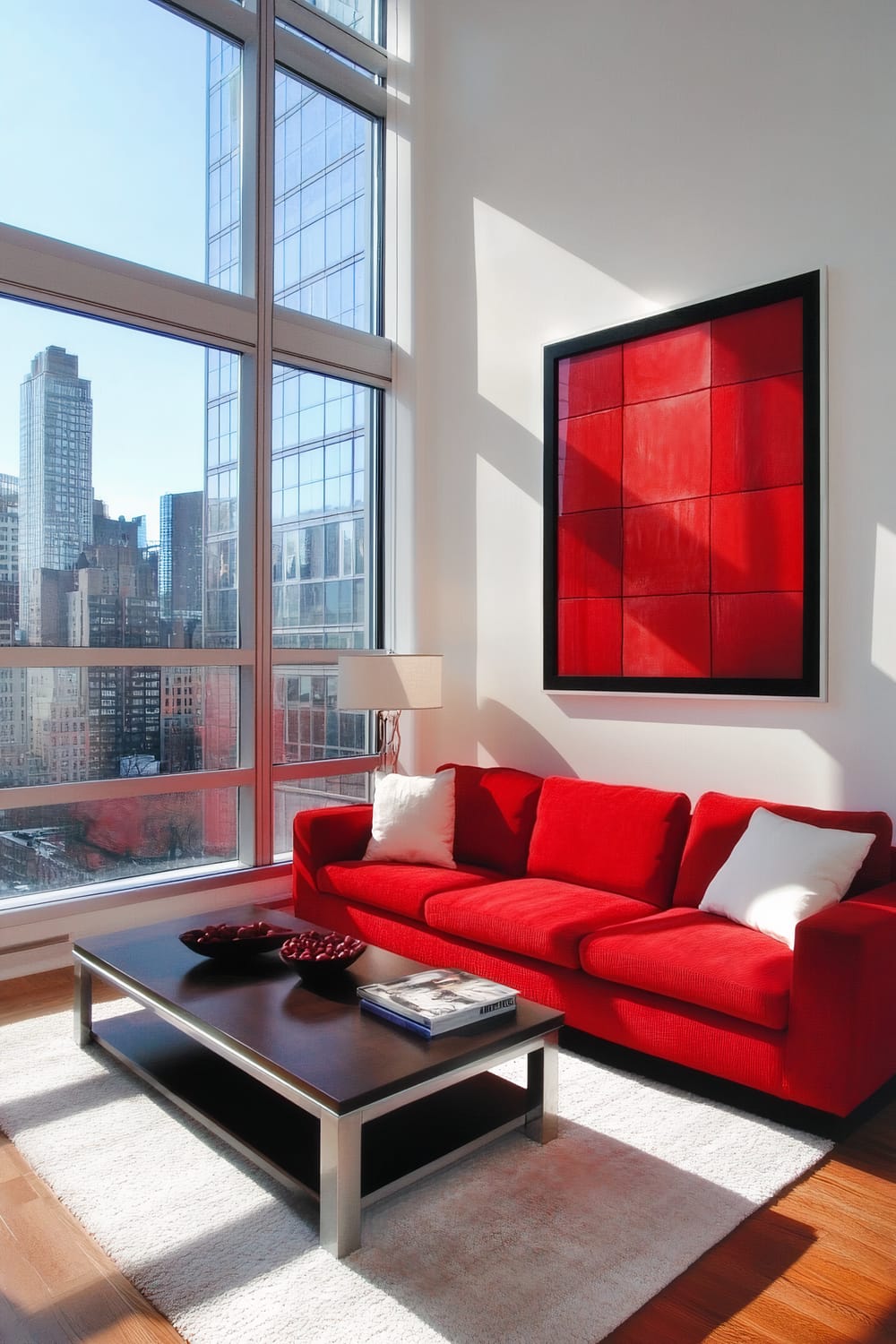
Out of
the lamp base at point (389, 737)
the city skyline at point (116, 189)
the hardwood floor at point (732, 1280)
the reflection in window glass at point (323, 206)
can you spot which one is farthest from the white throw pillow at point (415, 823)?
the reflection in window glass at point (323, 206)

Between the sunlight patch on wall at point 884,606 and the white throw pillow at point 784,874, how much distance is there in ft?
2.34

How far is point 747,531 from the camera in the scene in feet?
13.0

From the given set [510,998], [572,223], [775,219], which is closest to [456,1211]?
[510,998]

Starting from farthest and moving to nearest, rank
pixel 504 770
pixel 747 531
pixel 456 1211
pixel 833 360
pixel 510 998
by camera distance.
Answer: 1. pixel 504 770
2. pixel 747 531
3. pixel 833 360
4. pixel 510 998
5. pixel 456 1211

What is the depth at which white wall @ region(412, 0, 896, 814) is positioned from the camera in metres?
3.64

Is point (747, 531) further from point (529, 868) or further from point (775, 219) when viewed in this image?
point (529, 868)

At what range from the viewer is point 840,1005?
2.57 metres

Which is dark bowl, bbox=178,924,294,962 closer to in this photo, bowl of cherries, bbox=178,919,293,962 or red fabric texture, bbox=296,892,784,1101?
bowl of cherries, bbox=178,919,293,962

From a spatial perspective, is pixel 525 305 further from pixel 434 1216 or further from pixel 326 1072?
pixel 434 1216

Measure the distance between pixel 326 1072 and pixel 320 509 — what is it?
365 cm

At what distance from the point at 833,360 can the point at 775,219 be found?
0.68 meters

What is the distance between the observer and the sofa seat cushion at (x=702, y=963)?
271 centimetres

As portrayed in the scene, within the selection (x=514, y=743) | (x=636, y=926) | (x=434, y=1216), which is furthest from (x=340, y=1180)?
(x=514, y=743)

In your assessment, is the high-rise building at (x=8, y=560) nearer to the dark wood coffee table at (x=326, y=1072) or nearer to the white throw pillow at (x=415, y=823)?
the dark wood coffee table at (x=326, y=1072)
